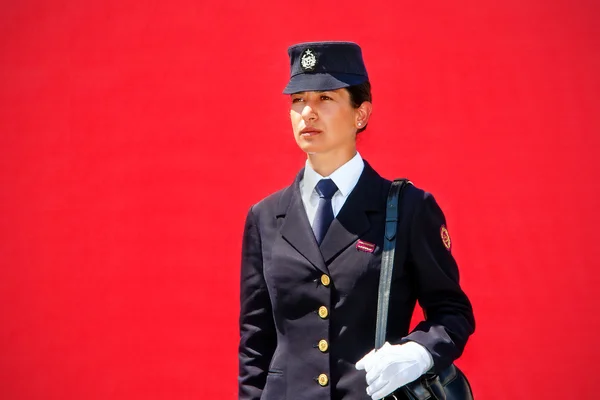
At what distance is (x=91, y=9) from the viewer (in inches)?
129

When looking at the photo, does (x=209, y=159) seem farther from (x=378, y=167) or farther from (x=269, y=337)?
(x=269, y=337)

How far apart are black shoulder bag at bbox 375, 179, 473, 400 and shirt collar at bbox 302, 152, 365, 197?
0.37 ft

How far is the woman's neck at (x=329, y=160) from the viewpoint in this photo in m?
2.12

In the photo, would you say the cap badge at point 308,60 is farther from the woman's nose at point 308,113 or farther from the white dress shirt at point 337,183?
the white dress shirt at point 337,183

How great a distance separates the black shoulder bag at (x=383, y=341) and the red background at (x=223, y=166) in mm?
1045

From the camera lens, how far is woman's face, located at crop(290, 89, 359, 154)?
2.08 m

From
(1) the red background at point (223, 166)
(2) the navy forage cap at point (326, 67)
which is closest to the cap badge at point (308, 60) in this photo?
(2) the navy forage cap at point (326, 67)

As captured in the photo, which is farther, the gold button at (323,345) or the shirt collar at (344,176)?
the shirt collar at (344,176)

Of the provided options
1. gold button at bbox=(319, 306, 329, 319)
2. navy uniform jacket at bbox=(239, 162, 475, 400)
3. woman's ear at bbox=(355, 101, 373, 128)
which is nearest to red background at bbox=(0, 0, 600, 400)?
woman's ear at bbox=(355, 101, 373, 128)

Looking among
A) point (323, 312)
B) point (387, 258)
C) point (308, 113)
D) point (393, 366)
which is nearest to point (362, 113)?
point (308, 113)

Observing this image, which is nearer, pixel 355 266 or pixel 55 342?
pixel 355 266

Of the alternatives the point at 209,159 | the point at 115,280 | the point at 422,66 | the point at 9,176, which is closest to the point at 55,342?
the point at 115,280

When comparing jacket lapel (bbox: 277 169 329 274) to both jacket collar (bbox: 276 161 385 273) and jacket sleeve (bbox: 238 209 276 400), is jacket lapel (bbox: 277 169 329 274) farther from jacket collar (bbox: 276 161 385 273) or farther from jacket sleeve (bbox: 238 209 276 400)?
jacket sleeve (bbox: 238 209 276 400)

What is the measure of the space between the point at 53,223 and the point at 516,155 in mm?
1673
